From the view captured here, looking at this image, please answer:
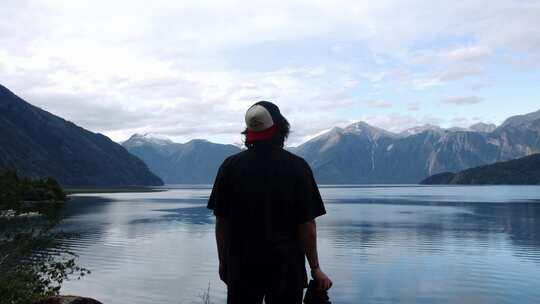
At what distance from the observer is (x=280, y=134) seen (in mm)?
7438

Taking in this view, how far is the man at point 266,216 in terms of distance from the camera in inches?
279

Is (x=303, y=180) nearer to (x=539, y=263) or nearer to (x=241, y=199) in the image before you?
(x=241, y=199)

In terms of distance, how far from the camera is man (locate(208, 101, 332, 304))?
709 centimetres

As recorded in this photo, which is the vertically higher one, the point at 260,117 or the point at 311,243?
the point at 260,117

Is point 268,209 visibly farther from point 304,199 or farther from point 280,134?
point 280,134

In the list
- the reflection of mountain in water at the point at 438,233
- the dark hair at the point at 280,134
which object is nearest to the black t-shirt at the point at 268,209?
the dark hair at the point at 280,134

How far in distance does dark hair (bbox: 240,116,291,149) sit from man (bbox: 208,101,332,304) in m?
0.02

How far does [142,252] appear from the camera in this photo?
206 feet

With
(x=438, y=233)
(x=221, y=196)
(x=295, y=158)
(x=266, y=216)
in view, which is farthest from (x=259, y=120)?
(x=438, y=233)

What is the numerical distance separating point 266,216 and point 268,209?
0.10 metres

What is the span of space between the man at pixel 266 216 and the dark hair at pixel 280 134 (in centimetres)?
2

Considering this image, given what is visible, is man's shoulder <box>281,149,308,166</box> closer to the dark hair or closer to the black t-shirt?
the black t-shirt

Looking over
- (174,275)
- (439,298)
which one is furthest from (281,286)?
(174,275)

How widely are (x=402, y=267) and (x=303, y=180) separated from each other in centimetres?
4771
